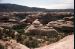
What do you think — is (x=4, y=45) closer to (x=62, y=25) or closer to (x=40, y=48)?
(x=40, y=48)

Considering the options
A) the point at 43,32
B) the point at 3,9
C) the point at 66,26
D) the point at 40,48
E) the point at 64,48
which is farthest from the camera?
the point at 3,9

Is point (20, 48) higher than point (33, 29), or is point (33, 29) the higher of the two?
point (20, 48)

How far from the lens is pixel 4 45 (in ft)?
30.6

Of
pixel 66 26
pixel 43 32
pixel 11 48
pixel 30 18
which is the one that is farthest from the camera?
pixel 30 18

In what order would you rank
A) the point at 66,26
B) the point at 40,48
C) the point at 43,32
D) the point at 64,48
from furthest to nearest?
the point at 66,26
the point at 43,32
the point at 40,48
the point at 64,48

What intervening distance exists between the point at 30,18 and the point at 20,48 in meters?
22.7

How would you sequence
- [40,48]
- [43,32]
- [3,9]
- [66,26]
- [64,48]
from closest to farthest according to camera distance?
1. [64,48]
2. [40,48]
3. [43,32]
4. [66,26]
5. [3,9]

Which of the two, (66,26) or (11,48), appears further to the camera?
(66,26)

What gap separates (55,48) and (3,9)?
28.4 meters

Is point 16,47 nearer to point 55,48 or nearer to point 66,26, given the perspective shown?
point 55,48

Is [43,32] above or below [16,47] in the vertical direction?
below

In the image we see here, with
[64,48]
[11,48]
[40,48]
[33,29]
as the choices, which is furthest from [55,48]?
[33,29]

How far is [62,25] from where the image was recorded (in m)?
20.9

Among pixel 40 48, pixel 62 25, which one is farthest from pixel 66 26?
pixel 40 48
